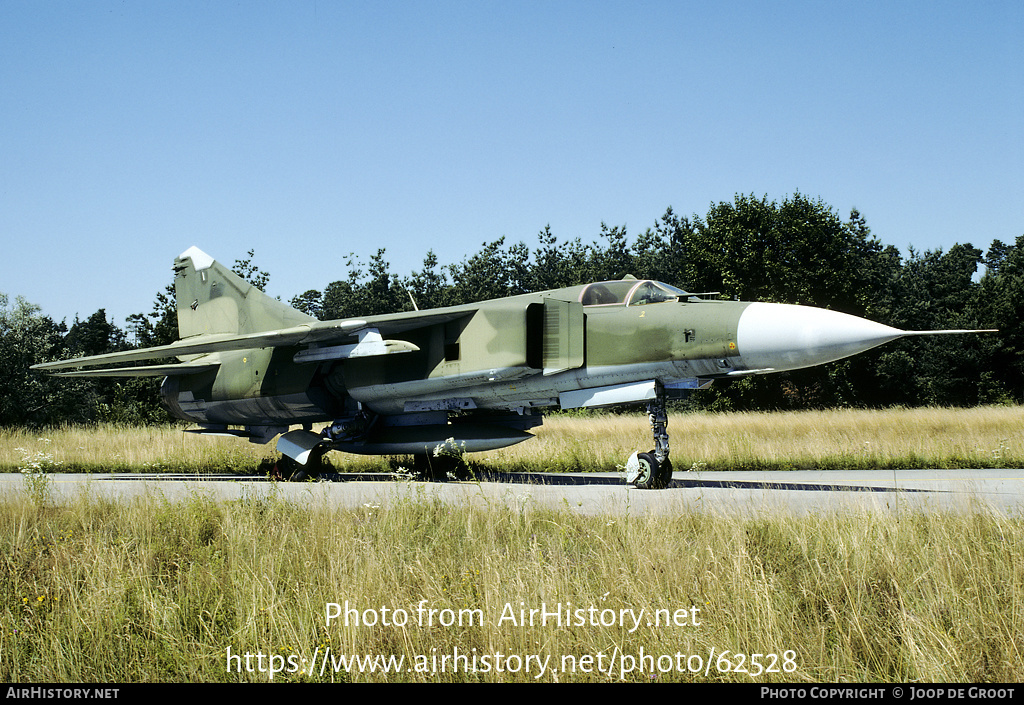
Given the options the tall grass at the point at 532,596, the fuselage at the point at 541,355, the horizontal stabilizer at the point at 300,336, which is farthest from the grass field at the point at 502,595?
the horizontal stabilizer at the point at 300,336

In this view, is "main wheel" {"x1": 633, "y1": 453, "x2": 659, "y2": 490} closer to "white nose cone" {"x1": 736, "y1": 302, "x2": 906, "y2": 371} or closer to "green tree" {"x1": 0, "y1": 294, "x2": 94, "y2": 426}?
"white nose cone" {"x1": 736, "y1": 302, "x2": 906, "y2": 371}

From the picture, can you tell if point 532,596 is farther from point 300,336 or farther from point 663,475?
point 300,336

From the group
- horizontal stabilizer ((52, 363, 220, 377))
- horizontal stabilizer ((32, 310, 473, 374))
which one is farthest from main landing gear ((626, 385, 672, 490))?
horizontal stabilizer ((52, 363, 220, 377))

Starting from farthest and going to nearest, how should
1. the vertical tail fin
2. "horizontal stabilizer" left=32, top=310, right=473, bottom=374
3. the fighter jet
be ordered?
the vertical tail fin < "horizontal stabilizer" left=32, top=310, right=473, bottom=374 < the fighter jet

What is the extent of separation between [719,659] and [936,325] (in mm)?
51465

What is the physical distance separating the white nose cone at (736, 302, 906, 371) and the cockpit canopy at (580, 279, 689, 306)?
4.04 ft

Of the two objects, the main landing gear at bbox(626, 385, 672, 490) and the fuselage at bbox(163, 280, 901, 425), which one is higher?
the fuselage at bbox(163, 280, 901, 425)

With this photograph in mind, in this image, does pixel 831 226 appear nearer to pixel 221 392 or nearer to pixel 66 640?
pixel 221 392

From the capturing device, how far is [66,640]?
4.22m

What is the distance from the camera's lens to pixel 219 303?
595 inches

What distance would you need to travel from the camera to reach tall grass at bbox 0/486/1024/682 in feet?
12.2
